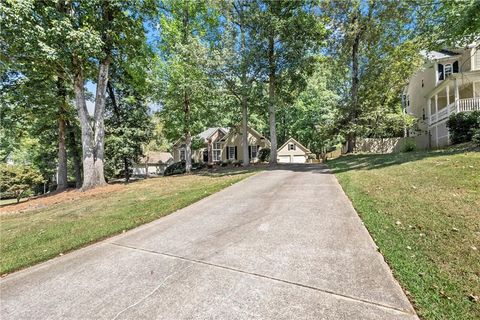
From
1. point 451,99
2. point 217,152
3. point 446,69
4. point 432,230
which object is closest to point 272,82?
point 446,69

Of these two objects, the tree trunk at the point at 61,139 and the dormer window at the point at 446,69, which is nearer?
the tree trunk at the point at 61,139

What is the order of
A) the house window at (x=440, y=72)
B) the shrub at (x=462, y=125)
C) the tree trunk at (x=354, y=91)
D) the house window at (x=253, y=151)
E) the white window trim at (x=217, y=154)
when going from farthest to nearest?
the white window trim at (x=217, y=154) < the house window at (x=253, y=151) < the tree trunk at (x=354, y=91) < the house window at (x=440, y=72) < the shrub at (x=462, y=125)

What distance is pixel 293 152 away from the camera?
3850 centimetres

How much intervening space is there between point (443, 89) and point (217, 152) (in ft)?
72.9

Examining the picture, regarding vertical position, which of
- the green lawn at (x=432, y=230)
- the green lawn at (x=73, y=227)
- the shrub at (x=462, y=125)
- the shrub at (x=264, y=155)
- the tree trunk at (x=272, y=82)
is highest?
the tree trunk at (x=272, y=82)

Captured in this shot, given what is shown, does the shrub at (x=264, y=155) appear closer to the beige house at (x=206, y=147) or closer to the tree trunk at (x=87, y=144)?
the beige house at (x=206, y=147)

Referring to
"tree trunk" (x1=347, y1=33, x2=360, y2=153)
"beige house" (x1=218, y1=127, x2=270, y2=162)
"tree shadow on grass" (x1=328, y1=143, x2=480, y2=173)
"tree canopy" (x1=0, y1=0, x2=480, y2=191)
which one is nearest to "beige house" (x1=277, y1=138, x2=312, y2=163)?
"beige house" (x1=218, y1=127, x2=270, y2=162)

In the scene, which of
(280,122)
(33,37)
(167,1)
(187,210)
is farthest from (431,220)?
(280,122)

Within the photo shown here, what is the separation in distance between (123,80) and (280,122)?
2699 centimetres

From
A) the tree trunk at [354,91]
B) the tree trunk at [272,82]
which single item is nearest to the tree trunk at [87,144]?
the tree trunk at [272,82]

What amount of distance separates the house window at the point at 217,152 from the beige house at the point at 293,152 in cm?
1114

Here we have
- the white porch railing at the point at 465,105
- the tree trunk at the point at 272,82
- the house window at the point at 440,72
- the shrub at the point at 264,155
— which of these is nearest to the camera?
the white porch railing at the point at 465,105

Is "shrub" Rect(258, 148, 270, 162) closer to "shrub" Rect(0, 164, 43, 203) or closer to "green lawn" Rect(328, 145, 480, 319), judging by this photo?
"green lawn" Rect(328, 145, 480, 319)

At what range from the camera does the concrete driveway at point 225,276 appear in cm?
263
